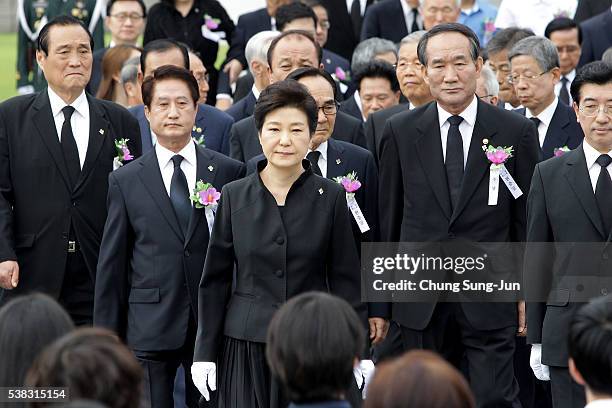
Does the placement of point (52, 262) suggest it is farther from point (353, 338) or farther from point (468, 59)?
point (353, 338)

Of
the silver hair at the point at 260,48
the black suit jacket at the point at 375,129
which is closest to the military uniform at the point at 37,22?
the silver hair at the point at 260,48

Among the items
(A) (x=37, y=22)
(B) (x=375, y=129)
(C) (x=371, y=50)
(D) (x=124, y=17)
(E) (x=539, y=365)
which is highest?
(A) (x=37, y=22)

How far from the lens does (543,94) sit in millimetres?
9234

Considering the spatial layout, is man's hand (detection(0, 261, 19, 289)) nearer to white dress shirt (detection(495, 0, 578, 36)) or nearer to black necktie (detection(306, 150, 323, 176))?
black necktie (detection(306, 150, 323, 176))

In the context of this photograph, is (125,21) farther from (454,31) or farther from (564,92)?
(454,31)

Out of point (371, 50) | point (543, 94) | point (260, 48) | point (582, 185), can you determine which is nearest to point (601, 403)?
point (582, 185)

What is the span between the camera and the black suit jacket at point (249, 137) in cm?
847

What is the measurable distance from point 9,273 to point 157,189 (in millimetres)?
1048

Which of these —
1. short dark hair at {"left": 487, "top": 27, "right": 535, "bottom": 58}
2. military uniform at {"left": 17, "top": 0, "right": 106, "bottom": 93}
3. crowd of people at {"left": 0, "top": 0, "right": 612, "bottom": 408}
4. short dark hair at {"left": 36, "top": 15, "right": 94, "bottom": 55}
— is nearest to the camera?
crowd of people at {"left": 0, "top": 0, "right": 612, "bottom": 408}

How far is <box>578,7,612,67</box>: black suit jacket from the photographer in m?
11.9

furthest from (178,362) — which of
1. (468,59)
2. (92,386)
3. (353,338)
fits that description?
(92,386)

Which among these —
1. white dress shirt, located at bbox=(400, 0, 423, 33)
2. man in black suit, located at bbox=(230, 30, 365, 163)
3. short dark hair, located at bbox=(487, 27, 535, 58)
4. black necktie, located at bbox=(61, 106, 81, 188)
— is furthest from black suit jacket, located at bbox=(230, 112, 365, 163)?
white dress shirt, located at bbox=(400, 0, 423, 33)

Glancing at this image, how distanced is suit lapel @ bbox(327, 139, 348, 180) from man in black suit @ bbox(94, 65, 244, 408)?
70 cm

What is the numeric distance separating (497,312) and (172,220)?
6.46ft
